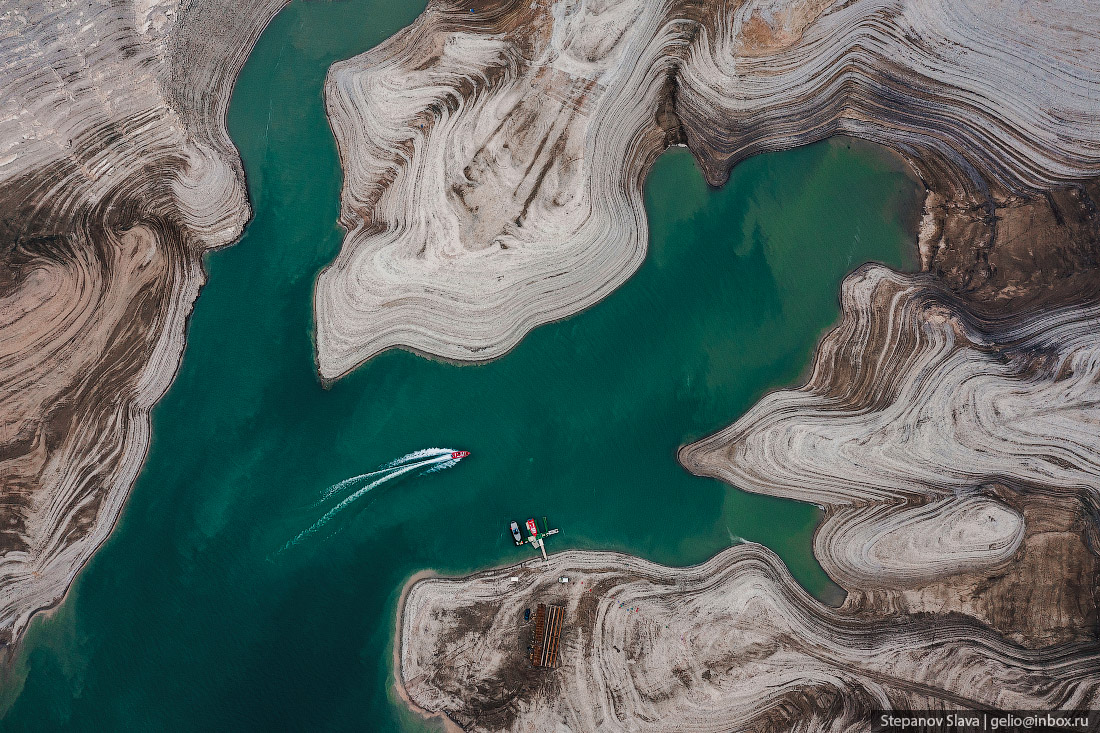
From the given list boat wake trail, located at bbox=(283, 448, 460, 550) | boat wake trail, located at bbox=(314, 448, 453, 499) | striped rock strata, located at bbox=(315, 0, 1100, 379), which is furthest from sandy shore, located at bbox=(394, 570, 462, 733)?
striped rock strata, located at bbox=(315, 0, 1100, 379)

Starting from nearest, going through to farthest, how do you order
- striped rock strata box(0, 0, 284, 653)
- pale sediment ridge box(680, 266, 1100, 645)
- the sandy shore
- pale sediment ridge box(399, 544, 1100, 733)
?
pale sediment ridge box(680, 266, 1100, 645)
pale sediment ridge box(399, 544, 1100, 733)
striped rock strata box(0, 0, 284, 653)
the sandy shore

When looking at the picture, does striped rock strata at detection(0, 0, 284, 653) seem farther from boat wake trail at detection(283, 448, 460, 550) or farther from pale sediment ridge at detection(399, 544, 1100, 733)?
pale sediment ridge at detection(399, 544, 1100, 733)

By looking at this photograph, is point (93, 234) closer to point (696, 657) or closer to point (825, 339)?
point (696, 657)

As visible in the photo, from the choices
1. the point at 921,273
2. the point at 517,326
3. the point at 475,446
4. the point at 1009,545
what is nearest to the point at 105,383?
the point at 475,446

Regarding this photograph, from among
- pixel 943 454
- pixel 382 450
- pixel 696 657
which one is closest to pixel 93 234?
pixel 382 450

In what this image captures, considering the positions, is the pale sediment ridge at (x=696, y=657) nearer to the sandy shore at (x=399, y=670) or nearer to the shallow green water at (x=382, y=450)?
the sandy shore at (x=399, y=670)

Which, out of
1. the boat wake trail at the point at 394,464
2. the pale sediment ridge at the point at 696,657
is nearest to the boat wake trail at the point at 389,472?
the boat wake trail at the point at 394,464
